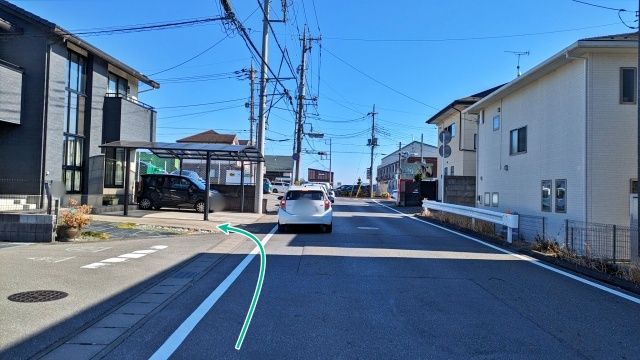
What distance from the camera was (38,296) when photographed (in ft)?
23.1

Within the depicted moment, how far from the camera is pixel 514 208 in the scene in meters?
20.2

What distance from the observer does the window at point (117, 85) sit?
23328 mm

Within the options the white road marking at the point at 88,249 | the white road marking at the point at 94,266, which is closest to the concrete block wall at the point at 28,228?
the white road marking at the point at 88,249

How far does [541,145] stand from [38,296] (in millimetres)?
15975

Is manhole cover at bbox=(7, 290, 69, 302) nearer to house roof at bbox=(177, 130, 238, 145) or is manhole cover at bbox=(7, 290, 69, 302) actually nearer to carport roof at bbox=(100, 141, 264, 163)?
carport roof at bbox=(100, 141, 264, 163)

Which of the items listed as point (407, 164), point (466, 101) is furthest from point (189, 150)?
point (407, 164)

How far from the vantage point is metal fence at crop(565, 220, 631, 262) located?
37.3 ft

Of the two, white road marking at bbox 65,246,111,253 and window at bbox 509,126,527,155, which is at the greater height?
window at bbox 509,126,527,155

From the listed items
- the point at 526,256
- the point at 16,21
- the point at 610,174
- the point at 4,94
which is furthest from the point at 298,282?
the point at 16,21

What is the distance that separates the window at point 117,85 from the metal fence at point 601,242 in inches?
745

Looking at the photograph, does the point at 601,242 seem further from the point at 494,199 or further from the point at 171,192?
the point at 171,192

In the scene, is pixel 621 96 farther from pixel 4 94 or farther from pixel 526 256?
pixel 4 94

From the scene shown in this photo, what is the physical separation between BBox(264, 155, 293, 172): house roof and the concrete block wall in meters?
88.3

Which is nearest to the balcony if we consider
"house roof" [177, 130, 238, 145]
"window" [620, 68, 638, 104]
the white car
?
the white car
